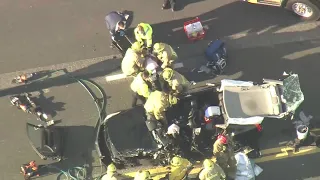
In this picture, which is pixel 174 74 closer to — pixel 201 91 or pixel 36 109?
pixel 201 91

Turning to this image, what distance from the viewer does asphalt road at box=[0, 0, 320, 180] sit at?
39.2 feet

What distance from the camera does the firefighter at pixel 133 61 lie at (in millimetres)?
11055

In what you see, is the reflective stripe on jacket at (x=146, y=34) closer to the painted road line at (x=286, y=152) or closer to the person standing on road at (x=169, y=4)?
the person standing on road at (x=169, y=4)

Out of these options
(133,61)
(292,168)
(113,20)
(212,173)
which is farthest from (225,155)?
(113,20)

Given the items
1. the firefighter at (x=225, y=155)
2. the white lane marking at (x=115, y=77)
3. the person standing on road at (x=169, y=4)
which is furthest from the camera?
the person standing on road at (x=169, y=4)

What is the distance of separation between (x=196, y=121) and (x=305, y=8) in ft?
14.8

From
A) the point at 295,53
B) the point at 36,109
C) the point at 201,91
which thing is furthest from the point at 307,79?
the point at 36,109

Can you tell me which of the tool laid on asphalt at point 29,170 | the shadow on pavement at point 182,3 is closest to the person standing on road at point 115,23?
the shadow on pavement at point 182,3

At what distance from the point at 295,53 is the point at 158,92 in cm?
451

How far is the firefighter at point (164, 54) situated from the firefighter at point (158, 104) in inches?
34.3

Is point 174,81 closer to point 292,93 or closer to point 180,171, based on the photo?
point 180,171

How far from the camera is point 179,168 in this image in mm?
10453

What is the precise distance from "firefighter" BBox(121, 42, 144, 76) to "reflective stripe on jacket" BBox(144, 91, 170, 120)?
0.85 metres

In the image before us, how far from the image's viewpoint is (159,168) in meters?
11.8
